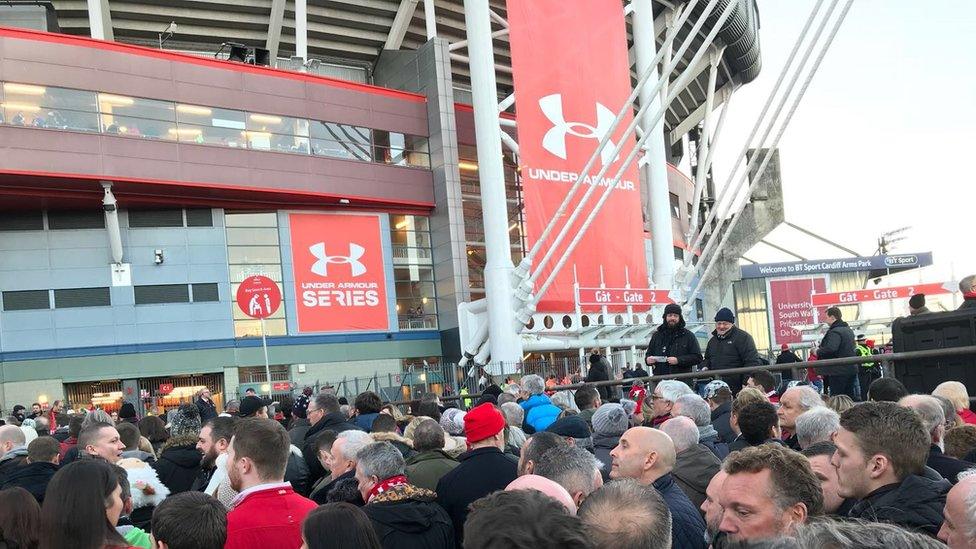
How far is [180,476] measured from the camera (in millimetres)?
7426

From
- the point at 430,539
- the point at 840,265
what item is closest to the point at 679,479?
the point at 430,539

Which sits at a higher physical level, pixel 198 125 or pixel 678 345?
pixel 198 125

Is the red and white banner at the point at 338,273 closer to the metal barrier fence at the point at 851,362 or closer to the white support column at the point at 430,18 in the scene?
the white support column at the point at 430,18

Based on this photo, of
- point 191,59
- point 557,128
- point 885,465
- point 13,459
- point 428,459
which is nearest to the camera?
point 885,465

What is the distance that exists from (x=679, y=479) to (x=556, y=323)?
2618 cm

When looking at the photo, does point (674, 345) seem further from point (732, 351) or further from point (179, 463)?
point (179, 463)

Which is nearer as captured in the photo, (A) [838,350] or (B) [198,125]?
(A) [838,350]

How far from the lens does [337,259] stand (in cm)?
3831

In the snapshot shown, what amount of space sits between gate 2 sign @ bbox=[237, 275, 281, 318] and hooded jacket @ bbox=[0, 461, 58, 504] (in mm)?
16794

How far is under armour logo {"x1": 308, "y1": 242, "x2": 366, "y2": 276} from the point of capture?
124 feet

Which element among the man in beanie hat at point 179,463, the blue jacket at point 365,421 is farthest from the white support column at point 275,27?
the man in beanie hat at point 179,463

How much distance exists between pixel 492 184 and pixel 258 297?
1009cm

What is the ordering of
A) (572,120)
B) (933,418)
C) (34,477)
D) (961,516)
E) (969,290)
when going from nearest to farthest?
(961,516) < (933,418) < (34,477) < (969,290) < (572,120)

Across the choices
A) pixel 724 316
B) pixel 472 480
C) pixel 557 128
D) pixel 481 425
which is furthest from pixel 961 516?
pixel 557 128
